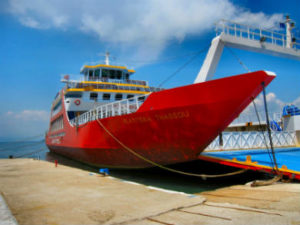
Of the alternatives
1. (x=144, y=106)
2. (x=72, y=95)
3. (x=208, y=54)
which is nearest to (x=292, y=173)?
(x=144, y=106)

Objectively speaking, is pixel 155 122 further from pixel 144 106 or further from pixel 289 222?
pixel 289 222

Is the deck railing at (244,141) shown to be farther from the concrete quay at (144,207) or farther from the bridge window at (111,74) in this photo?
the bridge window at (111,74)

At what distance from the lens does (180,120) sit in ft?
23.3

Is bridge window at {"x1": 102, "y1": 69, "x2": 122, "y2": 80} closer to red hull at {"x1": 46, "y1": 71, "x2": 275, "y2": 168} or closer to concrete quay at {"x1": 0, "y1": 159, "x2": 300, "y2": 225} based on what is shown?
red hull at {"x1": 46, "y1": 71, "x2": 275, "y2": 168}

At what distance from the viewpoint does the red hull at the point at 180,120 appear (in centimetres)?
636

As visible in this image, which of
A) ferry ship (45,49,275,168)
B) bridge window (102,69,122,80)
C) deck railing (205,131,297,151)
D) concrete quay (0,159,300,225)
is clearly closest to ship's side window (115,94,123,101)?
bridge window (102,69,122,80)

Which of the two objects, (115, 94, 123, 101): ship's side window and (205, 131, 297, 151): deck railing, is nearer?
(205, 131, 297, 151): deck railing

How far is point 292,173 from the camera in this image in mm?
6145

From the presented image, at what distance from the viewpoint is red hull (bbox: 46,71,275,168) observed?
6.36 metres

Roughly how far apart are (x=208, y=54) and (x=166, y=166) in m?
5.98

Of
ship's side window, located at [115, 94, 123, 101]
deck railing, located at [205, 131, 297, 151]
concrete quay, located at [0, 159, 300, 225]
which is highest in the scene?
ship's side window, located at [115, 94, 123, 101]

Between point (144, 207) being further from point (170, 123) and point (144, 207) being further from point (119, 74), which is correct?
point (119, 74)

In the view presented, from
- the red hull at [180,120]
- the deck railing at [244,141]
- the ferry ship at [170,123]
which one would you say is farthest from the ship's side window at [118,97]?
the deck railing at [244,141]

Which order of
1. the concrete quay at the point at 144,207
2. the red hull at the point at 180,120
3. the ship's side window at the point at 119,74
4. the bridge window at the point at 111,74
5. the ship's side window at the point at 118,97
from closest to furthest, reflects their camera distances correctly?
the concrete quay at the point at 144,207
the red hull at the point at 180,120
the ship's side window at the point at 118,97
the bridge window at the point at 111,74
the ship's side window at the point at 119,74
